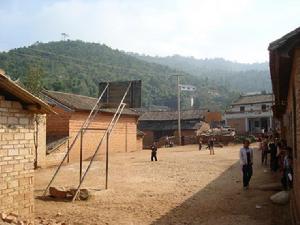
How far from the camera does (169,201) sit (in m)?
13.4

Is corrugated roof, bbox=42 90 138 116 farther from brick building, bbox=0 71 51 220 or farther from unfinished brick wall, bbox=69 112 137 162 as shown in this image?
brick building, bbox=0 71 51 220

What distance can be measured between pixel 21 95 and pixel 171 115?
47801 mm

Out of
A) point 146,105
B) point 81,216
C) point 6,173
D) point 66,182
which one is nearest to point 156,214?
point 81,216

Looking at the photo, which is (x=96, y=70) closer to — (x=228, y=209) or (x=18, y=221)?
(x=228, y=209)

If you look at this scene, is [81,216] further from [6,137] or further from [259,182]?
[259,182]

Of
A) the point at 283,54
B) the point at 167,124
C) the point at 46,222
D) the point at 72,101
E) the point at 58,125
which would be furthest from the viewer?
the point at 167,124

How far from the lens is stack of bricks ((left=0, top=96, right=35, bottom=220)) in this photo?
991 centimetres

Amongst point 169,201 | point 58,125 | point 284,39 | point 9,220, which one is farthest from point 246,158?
point 58,125

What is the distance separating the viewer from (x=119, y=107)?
1769cm

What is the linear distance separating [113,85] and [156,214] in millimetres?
9301

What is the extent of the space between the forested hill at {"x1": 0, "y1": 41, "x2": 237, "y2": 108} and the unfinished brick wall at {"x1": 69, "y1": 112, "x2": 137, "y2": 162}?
68.5 ft

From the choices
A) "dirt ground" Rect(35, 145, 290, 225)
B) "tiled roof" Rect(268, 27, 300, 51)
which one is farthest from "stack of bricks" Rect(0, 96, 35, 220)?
"tiled roof" Rect(268, 27, 300, 51)

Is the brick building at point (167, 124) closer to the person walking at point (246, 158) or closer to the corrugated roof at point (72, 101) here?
the corrugated roof at point (72, 101)

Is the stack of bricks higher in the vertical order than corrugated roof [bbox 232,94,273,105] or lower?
lower
